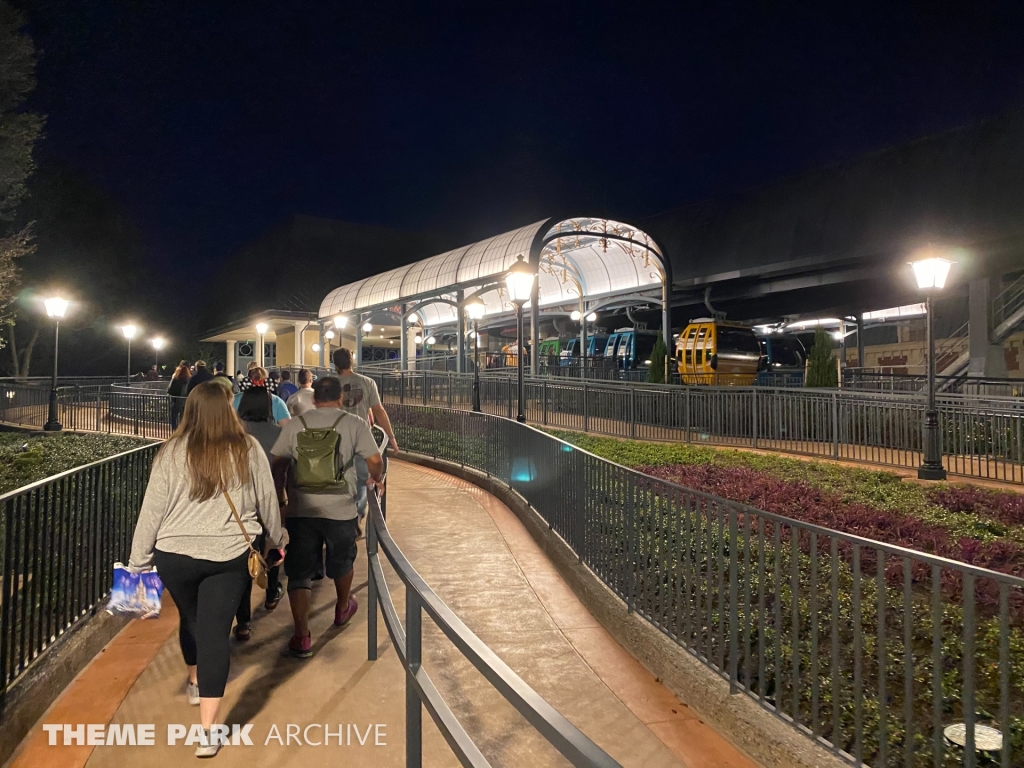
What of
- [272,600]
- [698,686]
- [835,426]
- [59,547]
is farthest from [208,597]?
[835,426]

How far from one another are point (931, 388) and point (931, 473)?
50.5 inches

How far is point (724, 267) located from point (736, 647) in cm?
2636

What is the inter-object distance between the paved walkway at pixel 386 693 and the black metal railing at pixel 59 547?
41cm

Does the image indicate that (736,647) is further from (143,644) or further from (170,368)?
(170,368)

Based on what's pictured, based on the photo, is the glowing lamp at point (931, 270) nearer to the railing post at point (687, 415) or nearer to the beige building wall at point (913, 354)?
the railing post at point (687, 415)

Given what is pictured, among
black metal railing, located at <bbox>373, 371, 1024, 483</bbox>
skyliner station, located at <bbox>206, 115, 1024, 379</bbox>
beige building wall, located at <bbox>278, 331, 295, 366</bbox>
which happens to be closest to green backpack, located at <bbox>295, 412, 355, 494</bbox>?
skyliner station, located at <bbox>206, 115, 1024, 379</bbox>

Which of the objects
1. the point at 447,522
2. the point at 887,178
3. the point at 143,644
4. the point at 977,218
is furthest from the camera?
the point at 887,178

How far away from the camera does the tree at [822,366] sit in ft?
60.3

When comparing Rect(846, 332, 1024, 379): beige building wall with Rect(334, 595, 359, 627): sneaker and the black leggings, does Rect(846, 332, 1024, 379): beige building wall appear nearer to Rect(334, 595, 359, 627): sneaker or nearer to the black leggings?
Rect(334, 595, 359, 627): sneaker

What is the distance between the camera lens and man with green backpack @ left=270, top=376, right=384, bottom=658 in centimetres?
445

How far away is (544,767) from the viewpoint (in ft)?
11.0

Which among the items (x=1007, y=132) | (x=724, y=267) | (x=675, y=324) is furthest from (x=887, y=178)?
(x=675, y=324)

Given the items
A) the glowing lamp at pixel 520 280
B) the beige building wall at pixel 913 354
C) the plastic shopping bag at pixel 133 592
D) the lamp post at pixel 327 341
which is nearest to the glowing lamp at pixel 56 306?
the glowing lamp at pixel 520 280

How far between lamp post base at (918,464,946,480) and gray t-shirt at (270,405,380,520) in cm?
941
